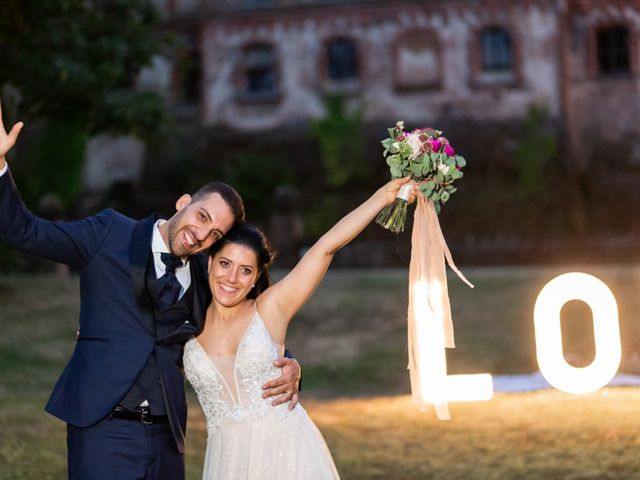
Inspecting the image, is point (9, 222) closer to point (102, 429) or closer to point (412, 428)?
point (102, 429)

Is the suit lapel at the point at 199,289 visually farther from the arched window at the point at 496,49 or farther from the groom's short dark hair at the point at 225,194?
the arched window at the point at 496,49

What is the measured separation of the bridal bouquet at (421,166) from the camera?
491 cm

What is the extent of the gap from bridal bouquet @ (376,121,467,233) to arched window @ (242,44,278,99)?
2581 cm

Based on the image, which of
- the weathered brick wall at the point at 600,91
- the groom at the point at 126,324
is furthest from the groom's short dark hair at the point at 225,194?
the weathered brick wall at the point at 600,91

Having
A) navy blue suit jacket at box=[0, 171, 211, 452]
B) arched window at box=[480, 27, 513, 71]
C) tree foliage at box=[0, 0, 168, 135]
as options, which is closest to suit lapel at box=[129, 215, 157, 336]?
navy blue suit jacket at box=[0, 171, 211, 452]

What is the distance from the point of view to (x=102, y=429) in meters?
4.09

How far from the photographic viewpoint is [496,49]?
96.3 ft

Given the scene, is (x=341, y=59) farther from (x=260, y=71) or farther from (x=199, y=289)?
(x=199, y=289)

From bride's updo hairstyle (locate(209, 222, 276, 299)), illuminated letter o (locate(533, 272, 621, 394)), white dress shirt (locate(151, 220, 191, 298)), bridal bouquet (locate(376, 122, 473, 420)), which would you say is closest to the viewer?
white dress shirt (locate(151, 220, 191, 298))

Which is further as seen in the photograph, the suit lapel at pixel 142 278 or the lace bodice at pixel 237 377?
the lace bodice at pixel 237 377

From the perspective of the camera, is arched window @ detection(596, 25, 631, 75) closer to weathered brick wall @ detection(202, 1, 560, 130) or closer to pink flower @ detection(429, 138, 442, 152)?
weathered brick wall @ detection(202, 1, 560, 130)

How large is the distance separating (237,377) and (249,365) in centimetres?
9

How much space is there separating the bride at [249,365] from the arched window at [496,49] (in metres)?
25.8

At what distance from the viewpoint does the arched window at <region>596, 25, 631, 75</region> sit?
2941 centimetres
